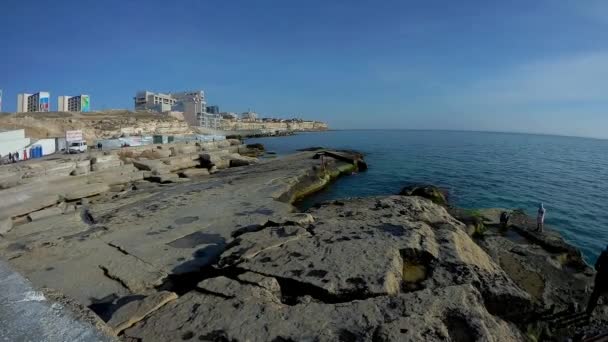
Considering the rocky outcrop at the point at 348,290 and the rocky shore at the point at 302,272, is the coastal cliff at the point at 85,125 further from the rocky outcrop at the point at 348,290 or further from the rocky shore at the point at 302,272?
the rocky outcrop at the point at 348,290

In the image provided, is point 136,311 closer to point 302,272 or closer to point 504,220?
point 302,272

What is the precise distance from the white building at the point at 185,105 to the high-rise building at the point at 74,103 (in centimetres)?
2430

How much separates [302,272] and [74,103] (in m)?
122

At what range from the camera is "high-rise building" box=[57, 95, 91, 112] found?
9062cm

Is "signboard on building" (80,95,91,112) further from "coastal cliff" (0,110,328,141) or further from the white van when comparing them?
the white van

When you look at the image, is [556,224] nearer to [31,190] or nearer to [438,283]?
[438,283]

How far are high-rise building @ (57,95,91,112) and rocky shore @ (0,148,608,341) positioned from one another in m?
95.5

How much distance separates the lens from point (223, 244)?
28.9 ft

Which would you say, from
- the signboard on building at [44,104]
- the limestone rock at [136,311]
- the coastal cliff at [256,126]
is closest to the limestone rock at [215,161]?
the limestone rock at [136,311]

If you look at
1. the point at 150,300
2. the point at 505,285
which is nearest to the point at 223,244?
the point at 150,300

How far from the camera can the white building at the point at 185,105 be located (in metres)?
103

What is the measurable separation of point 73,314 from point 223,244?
6249 mm

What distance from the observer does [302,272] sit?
5.91m

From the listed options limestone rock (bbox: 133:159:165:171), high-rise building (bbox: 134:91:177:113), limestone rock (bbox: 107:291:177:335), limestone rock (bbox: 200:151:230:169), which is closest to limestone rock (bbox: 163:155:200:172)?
limestone rock (bbox: 200:151:230:169)
